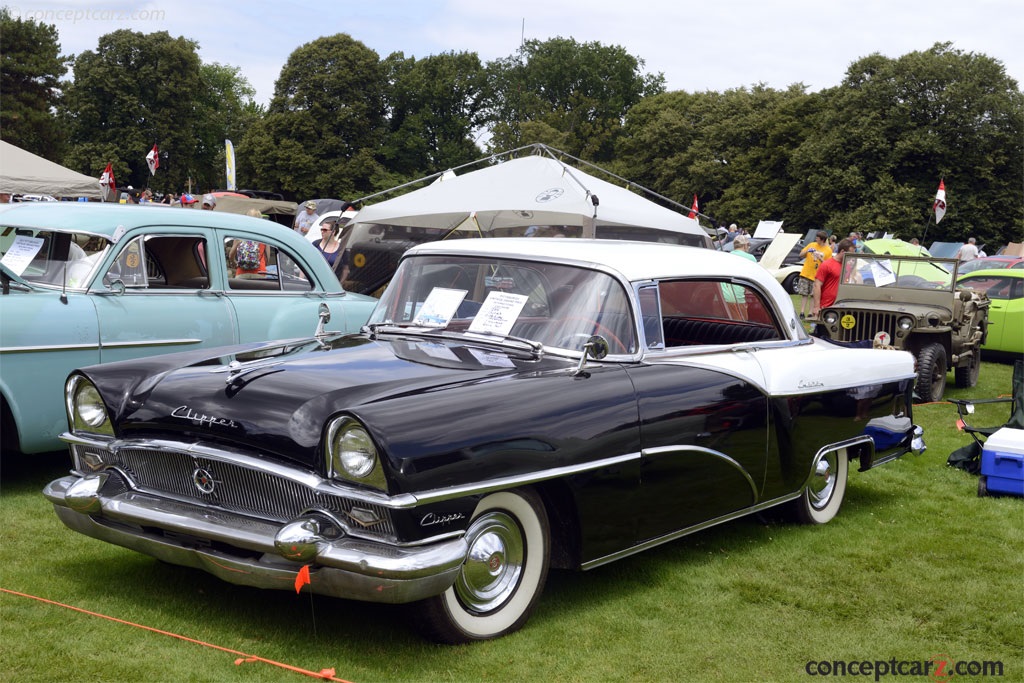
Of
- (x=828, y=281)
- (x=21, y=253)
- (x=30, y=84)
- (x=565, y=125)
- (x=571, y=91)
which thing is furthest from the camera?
(x=571, y=91)

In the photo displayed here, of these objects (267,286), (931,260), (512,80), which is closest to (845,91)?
(512,80)

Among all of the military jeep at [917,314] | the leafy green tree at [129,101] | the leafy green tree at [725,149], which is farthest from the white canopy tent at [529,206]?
the leafy green tree at [129,101]

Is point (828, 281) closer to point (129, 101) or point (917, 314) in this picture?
point (917, 314)

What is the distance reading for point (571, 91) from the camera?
77438 millimetres

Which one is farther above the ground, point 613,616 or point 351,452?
point 351,452

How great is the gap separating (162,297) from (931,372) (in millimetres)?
8312

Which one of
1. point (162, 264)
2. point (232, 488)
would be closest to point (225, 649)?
point (232, 488)

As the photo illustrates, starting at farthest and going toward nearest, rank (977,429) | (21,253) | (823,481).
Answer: (977,429) < (21,253) < (823,481)

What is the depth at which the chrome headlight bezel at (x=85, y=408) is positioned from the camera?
4.34 m

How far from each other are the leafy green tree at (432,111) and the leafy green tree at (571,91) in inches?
64.6

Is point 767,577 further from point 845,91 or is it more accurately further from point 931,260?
point 845,91

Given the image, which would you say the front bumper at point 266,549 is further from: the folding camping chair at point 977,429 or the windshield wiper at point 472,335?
the folding camping chair at point 977,429

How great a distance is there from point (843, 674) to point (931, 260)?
9.90m

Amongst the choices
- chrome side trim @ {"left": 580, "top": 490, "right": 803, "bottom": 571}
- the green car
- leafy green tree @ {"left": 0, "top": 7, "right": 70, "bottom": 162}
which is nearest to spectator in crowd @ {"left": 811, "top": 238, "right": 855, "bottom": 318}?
the green car
